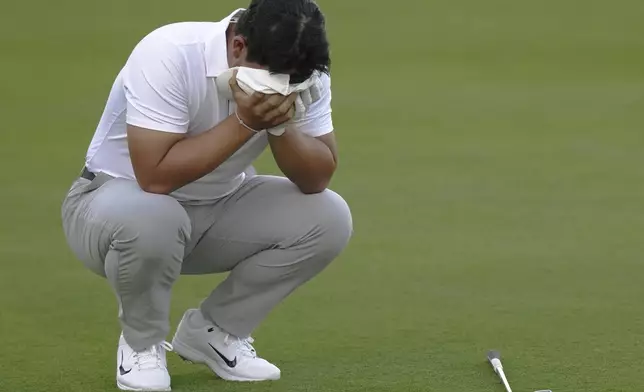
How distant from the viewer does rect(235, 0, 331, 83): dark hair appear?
2.81m

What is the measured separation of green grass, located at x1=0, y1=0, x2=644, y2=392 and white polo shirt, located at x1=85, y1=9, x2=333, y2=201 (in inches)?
21.1

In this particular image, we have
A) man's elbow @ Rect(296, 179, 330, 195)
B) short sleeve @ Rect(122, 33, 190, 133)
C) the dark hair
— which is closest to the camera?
the dark hair

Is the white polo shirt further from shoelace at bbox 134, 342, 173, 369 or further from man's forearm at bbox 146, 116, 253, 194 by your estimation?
shoelace at bbox 134, 342, 173, 369

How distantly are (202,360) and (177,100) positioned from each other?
0.69 m

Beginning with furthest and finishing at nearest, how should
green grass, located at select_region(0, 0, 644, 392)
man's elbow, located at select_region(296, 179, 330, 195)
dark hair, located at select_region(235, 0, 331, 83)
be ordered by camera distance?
green grass, located at select_region(0, 0, 644, 392)
man's elbow, located at select_region(296, 179, 330, 195)
dark hair, located at select_region(235, 0, 331, 83)

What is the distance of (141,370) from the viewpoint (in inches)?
121

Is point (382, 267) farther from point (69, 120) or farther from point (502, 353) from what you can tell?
point (69, 120)

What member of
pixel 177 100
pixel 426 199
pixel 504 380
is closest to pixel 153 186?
pixel 177 100

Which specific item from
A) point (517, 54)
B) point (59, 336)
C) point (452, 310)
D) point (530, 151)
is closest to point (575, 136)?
point (530, 151)

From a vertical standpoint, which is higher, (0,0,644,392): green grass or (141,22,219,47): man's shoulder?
(141,22,219,47): man's shoulder

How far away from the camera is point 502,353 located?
11.1 ft

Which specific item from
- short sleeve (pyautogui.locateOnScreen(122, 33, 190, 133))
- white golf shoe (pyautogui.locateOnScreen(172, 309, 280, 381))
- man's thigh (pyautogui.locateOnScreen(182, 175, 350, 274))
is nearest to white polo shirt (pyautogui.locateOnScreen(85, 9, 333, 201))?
short sleeve (pyautogui.locateOnScreen(122, 33, 190, 133))

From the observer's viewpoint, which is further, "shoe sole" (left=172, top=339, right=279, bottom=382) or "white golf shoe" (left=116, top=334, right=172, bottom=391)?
"shoe sole" (left=172, top=339, right=279, bottom=382)

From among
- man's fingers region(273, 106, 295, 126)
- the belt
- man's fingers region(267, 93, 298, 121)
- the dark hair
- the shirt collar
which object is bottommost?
the belt
